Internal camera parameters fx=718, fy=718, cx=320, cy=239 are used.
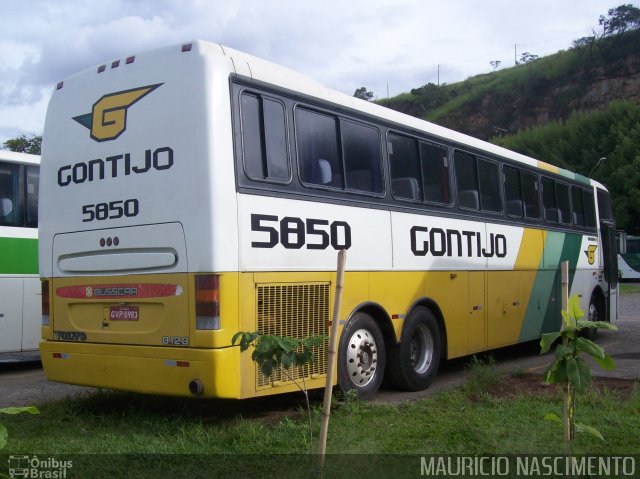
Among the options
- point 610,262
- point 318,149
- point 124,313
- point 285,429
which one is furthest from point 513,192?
point 124,313

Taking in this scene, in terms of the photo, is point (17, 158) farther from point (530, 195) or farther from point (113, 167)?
point (530, 195)

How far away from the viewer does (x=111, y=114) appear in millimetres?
6805

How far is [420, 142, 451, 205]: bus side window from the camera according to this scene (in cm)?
901

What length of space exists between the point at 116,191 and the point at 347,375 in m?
2.87

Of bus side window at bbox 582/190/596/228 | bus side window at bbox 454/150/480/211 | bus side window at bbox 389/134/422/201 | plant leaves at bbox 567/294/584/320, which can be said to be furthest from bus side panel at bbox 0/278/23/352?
bus side window at bbox 582/190/596/228

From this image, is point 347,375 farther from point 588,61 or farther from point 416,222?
point 588,61

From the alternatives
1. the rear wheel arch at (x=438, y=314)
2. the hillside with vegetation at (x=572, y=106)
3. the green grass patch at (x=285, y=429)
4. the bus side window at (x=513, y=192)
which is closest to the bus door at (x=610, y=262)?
the bus side window at (x=513, y=192)

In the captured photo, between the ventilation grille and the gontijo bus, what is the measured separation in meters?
0.02

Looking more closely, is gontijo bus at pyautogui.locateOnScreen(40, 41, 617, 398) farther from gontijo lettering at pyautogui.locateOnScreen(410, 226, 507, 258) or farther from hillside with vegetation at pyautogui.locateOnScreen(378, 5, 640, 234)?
hillside with vegetation at pyautogui.locateOnScreen(378, 5, 640, 234)

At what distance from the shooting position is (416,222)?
8.60m

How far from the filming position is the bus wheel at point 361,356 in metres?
7.16

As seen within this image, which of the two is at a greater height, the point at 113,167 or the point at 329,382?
the point at 113,167

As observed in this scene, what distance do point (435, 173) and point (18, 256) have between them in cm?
613

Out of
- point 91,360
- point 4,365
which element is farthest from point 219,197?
point 4,365
